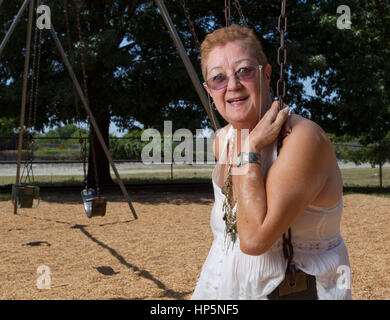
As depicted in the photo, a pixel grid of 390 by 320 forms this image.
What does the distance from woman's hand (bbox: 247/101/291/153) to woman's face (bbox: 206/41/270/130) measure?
113mm

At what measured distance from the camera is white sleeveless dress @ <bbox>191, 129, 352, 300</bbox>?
3.68ft

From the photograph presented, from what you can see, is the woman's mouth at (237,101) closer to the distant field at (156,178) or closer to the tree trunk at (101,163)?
the tree trunk at (101,163)

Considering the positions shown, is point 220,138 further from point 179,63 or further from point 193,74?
point 179,63

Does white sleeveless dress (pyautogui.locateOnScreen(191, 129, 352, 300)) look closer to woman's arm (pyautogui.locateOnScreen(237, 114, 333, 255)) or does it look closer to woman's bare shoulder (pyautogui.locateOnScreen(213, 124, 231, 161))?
woman's arm (pyautogui.locateOnScreen(237, 114, 333, 255))

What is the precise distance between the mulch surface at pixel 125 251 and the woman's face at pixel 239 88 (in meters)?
2.66

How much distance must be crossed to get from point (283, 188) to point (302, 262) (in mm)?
262

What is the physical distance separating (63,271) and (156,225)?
2.86 m

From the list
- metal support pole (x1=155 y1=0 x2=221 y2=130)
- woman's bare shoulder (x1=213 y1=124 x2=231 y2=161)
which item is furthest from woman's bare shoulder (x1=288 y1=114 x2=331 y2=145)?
metal support pole (x1=155 y1=0 x2=221 y2=130)

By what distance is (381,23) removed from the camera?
1248cm

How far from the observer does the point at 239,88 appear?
1.23 meters

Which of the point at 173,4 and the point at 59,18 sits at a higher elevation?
the point at 173,4

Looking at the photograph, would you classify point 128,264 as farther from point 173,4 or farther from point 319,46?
point 319,46

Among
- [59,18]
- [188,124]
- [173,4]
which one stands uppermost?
[173,4]
